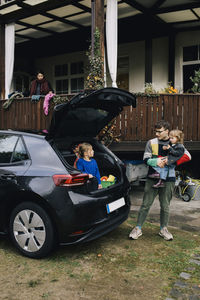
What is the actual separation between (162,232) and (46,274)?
1895 mm

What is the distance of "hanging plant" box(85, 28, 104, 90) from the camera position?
7903mm

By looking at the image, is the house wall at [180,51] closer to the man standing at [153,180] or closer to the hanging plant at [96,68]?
the hanging plant at [96,68]

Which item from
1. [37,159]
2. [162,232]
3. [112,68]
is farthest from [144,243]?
[112,68]

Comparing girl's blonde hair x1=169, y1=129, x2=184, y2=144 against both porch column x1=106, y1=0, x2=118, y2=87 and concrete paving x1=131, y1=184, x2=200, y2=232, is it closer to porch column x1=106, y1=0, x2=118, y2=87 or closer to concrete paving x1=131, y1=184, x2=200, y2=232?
concrete paving x1=131, y1=184, x2=200, y2=232

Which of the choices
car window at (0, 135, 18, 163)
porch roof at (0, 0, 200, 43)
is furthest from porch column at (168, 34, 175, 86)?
car window at (0, 135, 18, 163)

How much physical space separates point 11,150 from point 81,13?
7443mm

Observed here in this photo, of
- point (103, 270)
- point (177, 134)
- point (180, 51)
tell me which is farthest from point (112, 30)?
point (103, 270)

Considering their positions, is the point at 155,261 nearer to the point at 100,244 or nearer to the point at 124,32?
the point at 100,244

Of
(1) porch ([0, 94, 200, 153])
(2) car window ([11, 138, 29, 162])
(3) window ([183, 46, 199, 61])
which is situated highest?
(3) window ([183, 46, 199, 61])

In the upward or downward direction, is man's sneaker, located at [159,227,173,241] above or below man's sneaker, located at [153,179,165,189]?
below

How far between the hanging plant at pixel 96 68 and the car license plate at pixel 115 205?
13.9 feet

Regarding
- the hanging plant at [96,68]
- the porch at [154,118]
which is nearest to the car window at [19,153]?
the porch at [154,118]

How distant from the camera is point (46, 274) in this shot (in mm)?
3443

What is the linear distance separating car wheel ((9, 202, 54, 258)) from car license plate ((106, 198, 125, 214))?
29.7 inches
